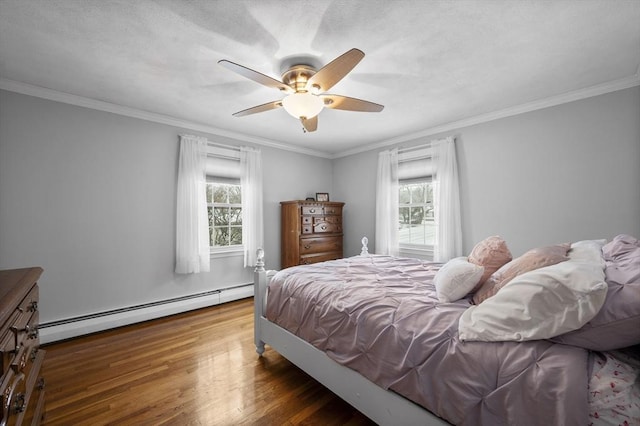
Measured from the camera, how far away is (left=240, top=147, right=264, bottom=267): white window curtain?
3.95 meters

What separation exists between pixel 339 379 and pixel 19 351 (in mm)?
1490

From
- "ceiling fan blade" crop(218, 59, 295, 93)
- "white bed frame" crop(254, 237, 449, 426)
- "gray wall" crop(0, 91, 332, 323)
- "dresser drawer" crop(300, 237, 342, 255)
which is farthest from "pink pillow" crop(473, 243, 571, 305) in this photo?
"gray wall" crop(0, 91, 332, 323)

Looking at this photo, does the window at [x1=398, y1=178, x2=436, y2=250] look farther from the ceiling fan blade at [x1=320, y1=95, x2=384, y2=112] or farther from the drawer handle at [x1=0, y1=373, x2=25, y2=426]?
the drawer handle at [x1=0, y1=373, x2=25, y2=426]

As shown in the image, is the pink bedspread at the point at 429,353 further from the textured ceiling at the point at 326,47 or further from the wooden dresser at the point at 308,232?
the wooden dresser at the point at 308,232

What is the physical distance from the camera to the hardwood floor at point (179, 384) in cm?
162

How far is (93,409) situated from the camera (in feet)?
5.55

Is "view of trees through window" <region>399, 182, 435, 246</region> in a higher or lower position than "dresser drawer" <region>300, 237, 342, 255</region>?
higher

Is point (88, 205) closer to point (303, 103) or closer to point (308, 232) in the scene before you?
point (303, 103)

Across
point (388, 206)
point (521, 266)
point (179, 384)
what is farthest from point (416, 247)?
point (179, 384)

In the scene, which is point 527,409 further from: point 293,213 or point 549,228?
point 293,213

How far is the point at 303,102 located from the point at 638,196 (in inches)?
126

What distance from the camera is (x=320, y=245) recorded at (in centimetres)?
441

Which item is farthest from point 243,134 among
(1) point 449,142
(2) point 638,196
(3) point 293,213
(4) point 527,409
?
(2) point 638,196

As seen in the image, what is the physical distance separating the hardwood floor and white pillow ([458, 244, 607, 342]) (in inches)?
40.4
